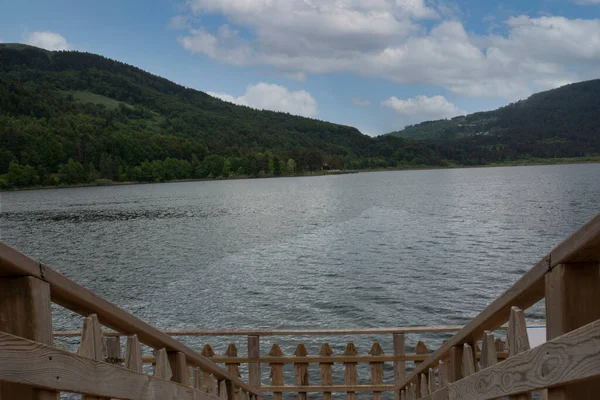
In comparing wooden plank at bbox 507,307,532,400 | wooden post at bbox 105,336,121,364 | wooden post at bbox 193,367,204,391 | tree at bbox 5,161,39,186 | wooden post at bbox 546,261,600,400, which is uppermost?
tree at bbox 5,161,39,186

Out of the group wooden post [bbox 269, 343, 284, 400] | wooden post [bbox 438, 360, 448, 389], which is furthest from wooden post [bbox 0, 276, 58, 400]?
wooden post [bbox 269, 343, 284, 400]

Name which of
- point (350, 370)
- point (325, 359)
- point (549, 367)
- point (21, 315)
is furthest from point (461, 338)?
point (350, 370)

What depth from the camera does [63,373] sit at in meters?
1.66

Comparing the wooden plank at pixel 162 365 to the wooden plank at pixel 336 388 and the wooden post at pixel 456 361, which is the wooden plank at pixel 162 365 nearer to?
the wooden post at pixel 456 361

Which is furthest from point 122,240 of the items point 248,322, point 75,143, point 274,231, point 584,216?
point 75,143

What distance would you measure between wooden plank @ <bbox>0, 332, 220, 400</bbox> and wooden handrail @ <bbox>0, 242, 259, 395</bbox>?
8.7 inches

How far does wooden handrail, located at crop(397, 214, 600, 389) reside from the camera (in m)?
1.52

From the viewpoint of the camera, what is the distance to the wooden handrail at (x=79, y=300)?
1560mm

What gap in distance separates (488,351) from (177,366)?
171 centimetres

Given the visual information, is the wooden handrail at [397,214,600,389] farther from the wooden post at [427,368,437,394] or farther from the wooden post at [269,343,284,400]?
the wooden post at [269,343,284,400]

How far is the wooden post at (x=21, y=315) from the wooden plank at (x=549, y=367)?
1699mm

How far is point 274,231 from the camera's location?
150ft

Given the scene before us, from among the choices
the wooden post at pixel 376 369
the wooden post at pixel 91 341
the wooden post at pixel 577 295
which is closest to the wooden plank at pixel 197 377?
the wooden post at pixel 91 341

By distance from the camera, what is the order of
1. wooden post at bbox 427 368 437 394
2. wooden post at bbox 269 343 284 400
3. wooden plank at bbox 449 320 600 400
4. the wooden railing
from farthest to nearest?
1. wooden post at bbox 269 343 284 400
2. the wooden railing
3. wooden post at bbox 427 368 437 394
4. wooden plank at bbox 449 320 600 400
